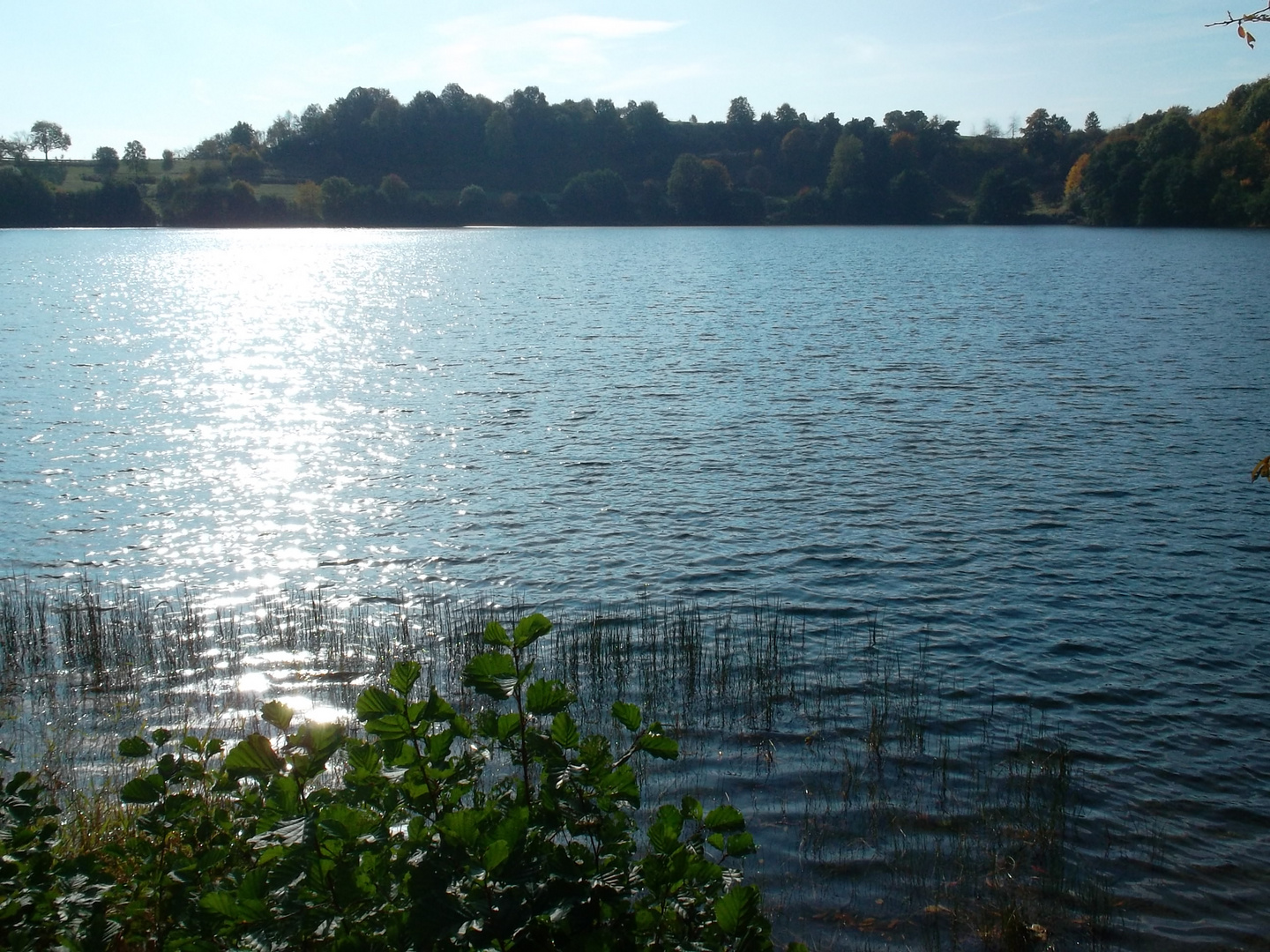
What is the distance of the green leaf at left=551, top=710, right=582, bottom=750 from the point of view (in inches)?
181

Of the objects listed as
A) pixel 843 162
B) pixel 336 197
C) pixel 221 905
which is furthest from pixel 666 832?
pixel 843 162

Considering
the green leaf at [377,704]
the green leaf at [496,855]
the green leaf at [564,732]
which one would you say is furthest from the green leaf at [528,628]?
the green leaf at [496,855]

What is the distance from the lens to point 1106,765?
11172 millimetres

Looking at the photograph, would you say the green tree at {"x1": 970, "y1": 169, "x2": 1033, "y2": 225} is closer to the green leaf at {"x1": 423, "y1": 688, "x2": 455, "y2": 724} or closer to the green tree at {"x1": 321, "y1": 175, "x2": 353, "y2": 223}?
the green tree at {"x1": 321, "y1": 175, "x2": 353, "y2": 223}

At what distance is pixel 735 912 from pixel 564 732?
1080 millimetres

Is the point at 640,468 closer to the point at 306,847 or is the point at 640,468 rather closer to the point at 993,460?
the point at 993,460

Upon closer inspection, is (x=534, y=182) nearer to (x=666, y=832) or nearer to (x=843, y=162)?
(x=843, y=162)

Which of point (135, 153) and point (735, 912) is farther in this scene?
point (135, 153)

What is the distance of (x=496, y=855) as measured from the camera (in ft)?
13.1

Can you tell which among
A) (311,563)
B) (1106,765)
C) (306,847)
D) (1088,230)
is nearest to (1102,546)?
(1106,765)

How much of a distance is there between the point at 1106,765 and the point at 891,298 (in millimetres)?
54045

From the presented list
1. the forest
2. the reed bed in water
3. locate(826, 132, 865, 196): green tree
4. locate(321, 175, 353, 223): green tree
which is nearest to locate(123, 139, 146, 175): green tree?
the forest

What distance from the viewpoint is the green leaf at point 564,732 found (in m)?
4.59

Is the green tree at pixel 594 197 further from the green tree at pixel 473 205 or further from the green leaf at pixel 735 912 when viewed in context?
the green leaf at pixel 735 912
